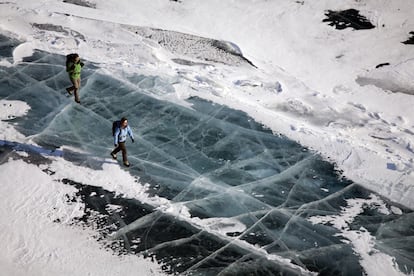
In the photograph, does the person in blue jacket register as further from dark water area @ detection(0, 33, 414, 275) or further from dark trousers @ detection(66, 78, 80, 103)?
dark trousers @ detection(66, 78, 80, 103)

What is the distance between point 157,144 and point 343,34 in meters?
8.34

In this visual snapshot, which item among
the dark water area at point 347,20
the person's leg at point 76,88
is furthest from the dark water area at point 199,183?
the dark water area at point 347,20

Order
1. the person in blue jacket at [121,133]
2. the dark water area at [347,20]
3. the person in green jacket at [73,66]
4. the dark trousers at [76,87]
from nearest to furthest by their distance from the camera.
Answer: the person in blue jacket at [121,133], the person in green jacket at [73,66], the dark trousers at [76,87], the dark water area at [347,20]

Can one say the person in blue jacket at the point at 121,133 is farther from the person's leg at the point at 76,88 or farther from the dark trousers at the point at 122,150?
the person's leg at the point at 76,88

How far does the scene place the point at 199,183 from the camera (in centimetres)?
938

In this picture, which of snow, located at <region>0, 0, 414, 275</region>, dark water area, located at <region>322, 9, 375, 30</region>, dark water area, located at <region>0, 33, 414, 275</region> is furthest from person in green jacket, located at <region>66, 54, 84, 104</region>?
dark water area, located at <region>322, 9, 375, 30</region>

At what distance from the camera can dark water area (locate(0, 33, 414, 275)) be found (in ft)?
26.0

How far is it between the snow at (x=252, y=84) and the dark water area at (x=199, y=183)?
262mm

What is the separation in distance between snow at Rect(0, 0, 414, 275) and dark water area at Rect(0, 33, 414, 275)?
0.26 m

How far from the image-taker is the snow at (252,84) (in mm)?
7949

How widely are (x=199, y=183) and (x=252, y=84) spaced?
4.42 meters

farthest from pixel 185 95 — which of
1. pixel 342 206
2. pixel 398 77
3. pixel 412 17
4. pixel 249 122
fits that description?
pixel 412 17

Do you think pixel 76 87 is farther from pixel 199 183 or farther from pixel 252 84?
pixel 252 84

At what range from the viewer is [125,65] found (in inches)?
508
